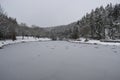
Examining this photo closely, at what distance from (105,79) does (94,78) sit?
54cm

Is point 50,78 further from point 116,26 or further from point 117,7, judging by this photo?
point 117,7

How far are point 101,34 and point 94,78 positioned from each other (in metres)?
51.6

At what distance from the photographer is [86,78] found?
6520 millimetres

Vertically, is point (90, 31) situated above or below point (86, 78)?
above

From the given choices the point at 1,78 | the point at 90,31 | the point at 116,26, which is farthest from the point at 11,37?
the point at 1,78

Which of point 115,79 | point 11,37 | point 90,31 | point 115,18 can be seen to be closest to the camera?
point 115,79

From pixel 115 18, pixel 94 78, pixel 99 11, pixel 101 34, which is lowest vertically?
pixel 94 78

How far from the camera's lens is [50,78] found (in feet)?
21.2

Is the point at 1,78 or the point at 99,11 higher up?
the point at 99,11

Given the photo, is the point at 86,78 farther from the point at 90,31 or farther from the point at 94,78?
the point at 90,31

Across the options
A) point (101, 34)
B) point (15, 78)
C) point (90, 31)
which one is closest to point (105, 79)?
point (15, 78)

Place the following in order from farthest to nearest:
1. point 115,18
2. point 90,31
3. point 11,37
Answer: point 90,31 → point 115,18 → point 11,37

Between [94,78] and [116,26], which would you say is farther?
[116,26]

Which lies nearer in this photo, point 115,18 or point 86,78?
point 86,78
